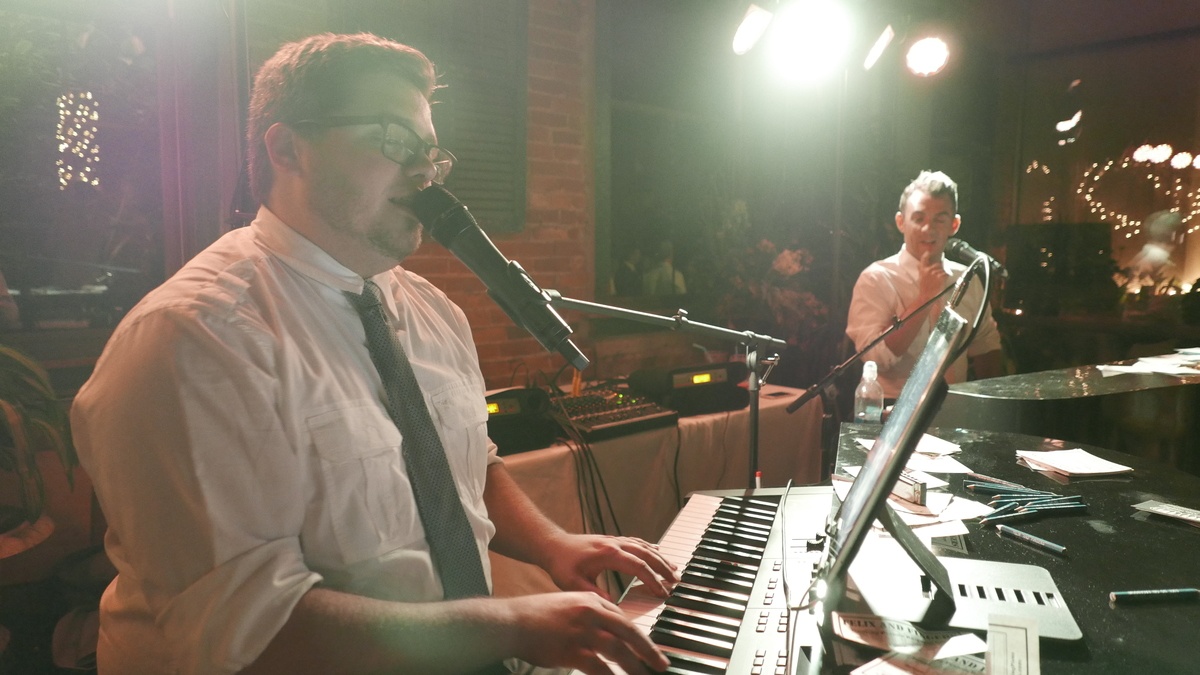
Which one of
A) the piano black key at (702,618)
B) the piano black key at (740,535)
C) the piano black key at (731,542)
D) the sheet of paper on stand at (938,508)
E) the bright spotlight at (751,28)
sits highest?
the bright spotlight at (751,28)

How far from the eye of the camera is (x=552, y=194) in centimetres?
396

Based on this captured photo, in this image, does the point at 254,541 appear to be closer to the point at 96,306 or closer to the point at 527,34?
the point at 96,306

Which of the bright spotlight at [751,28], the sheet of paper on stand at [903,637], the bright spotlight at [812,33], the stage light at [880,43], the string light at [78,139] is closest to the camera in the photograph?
the sheet of paper on stand at [903,637]

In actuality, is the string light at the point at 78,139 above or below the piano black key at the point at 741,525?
above

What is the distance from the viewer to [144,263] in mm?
2605

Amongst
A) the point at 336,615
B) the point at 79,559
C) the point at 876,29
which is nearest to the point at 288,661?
the point at 336,615

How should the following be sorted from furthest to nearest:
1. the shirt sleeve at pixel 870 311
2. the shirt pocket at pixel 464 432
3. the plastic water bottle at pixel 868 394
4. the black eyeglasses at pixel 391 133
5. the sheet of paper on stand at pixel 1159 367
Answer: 1. the sheet of paper on stand at pixel 1159 367
2. the shirt sleeve at pixel 870 311
3. the plastic water bottle at pixel 868 394
4. the shirt pocket at pixel 464 432
5. the black eyeglasses at pixel 391 133

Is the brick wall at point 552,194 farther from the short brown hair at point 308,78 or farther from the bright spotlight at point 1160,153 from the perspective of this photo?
the bright spotlight at point 1160,153

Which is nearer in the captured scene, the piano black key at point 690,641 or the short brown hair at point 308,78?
the piano black key at point 690,641

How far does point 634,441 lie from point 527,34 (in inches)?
83.2

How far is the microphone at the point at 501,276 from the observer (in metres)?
1.17

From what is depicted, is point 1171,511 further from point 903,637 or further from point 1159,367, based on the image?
point 1159,367

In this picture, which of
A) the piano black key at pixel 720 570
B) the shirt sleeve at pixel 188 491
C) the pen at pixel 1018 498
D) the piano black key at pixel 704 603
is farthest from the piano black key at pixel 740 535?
the shirt sleeve at pixel 188 491

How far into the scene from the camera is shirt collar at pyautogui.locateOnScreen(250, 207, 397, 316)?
133 centimetres
